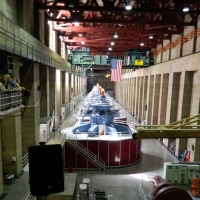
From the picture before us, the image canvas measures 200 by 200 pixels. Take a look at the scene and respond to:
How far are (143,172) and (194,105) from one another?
5904mm

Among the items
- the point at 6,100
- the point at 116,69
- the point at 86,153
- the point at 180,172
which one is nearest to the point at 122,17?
the point at 116,69

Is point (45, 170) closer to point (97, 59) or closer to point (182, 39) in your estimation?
point (182, 39)

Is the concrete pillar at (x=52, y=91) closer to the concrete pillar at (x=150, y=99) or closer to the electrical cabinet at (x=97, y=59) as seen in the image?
the electrical cabinet at (x=97, y=59)

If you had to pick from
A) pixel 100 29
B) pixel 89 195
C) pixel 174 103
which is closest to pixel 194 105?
pixel 174 103

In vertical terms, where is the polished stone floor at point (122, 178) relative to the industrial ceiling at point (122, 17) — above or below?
below

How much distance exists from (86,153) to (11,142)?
5620 mm

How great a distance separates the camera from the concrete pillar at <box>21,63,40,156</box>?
440 inches

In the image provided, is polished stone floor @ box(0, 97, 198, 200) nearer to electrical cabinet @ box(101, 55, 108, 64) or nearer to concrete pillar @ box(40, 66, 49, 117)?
concrete pillar @ box(40, 66, 49, 117)

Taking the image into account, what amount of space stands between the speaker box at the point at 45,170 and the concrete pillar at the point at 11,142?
284 inches

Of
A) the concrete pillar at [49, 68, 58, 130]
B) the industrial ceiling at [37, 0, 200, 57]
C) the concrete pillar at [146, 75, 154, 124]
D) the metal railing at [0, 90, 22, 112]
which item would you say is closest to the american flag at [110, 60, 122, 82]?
the industrial ceiling at [37, 0, 200, 57]

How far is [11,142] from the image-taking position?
9.52 metres

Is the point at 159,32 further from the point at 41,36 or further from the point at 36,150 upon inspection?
the point at 36,150

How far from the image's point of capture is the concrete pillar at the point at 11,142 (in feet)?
30.4

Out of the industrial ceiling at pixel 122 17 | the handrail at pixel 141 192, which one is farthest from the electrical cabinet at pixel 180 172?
the industrial ceiling at pixel 122 17
